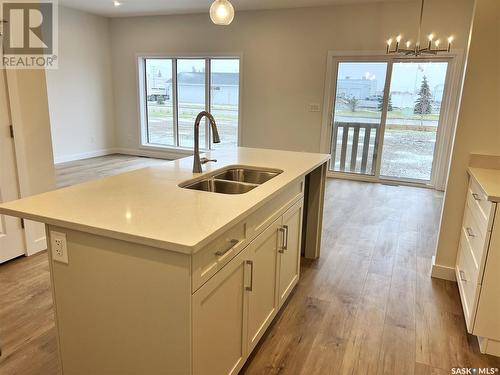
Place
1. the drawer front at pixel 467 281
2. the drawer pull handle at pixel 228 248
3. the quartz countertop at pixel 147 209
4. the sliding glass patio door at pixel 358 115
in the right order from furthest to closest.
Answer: the sliding glass patio door at pixel 358 115, the drawer front at pixel 467 281, the drawer pull handle at pixel 228 248, the quartz countertop at pixel 147 209

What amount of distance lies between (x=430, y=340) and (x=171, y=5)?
20.2ft

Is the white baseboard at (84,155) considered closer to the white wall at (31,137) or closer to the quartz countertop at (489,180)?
the white wall at (31,137)

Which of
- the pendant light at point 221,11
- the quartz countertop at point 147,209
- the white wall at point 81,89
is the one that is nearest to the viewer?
the quartz countertop at point 147,209

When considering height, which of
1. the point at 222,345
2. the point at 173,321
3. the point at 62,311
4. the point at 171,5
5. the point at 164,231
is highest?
the point at 171,5

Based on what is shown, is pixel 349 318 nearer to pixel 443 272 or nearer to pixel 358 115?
pixel 443 272

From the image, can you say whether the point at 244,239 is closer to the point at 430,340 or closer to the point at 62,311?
the point at 62,311

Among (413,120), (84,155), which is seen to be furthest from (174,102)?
(413,120)

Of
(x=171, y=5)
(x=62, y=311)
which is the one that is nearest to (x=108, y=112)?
(x=171, y=5)

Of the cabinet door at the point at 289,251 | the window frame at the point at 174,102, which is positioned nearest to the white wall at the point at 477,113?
the cabinet door at the point at 289,251

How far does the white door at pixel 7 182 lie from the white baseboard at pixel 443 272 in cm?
336

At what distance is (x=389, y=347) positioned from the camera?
2.08 meters

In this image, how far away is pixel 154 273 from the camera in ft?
4.17

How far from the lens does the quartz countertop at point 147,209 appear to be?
1251 millimetres

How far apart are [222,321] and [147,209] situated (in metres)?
0.55
